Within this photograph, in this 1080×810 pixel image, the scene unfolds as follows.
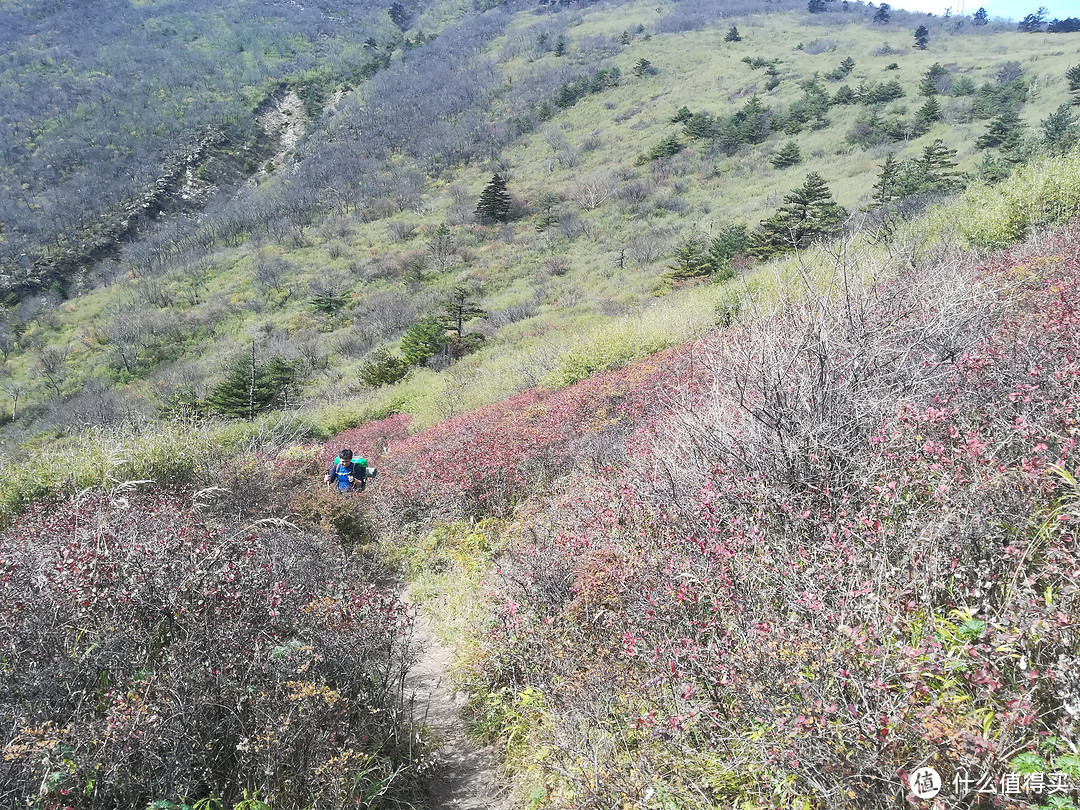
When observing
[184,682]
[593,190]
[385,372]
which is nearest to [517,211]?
[593,190]

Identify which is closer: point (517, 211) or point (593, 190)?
point (593, 190)

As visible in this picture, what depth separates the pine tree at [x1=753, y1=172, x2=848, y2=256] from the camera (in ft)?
81.2

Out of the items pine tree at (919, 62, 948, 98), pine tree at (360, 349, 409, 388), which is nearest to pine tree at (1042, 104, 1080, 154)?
pine tree at (919, 62, 948, 98)

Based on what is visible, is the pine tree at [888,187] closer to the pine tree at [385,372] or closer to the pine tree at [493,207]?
the pine tree at [385,372]

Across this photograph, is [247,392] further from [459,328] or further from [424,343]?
[459,328]

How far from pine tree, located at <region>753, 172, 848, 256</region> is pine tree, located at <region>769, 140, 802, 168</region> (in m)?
14.0

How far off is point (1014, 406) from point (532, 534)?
153 inches

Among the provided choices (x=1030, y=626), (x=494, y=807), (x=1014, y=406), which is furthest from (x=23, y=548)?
(x=1014, y=406)

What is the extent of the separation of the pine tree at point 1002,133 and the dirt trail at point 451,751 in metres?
39.2

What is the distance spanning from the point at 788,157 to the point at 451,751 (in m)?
44.9

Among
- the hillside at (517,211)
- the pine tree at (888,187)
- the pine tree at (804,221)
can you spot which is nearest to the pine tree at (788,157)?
the hillside at (517,211)

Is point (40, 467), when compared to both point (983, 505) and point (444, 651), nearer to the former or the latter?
point (444, 651)

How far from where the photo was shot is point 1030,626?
173 centimetres

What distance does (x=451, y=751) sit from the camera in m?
3.79
